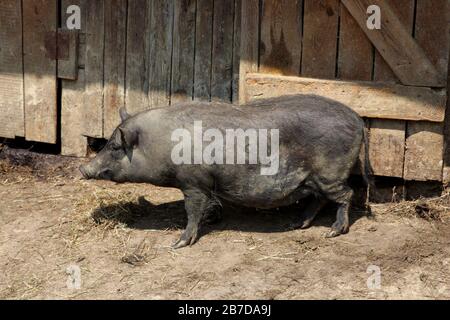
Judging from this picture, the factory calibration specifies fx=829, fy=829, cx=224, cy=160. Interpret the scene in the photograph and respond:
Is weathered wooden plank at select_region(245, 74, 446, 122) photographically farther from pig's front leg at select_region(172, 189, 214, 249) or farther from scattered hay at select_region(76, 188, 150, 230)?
scattered hay at select_region(76, 188, 150, 230)

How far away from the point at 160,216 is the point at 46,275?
1268 millimetres

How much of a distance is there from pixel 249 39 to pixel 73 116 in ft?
7.27

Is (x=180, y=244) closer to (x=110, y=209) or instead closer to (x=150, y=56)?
(x=110, y=209)

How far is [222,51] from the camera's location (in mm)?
7387

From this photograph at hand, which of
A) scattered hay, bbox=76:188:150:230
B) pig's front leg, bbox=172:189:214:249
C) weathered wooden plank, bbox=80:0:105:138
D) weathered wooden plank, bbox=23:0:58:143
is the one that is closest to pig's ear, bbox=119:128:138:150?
pig's front leg, bbox=172:189:214:249

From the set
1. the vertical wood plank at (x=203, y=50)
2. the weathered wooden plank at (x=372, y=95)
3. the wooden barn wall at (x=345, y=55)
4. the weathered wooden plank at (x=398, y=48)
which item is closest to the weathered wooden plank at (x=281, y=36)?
the wooden barn wall at (x=345, y=55)

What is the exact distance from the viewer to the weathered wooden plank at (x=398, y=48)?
6.53m

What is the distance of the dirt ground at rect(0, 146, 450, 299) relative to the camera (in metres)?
5.88

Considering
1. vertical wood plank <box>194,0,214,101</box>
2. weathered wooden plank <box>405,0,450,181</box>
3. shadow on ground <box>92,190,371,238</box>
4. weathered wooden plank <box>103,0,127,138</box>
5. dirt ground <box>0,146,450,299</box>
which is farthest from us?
weathered wooden plank <box>103,0,127,138</box>

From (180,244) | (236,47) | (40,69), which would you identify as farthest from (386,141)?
(40,69)

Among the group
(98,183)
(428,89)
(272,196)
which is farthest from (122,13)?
(428,89)

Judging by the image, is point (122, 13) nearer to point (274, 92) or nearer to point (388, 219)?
point (274, 92)

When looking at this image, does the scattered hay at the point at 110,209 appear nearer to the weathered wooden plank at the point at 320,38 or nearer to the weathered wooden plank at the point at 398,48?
the weathered wooden plank at the point at 320,38

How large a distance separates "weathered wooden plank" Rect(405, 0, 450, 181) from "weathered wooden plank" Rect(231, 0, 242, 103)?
1.57 metres
